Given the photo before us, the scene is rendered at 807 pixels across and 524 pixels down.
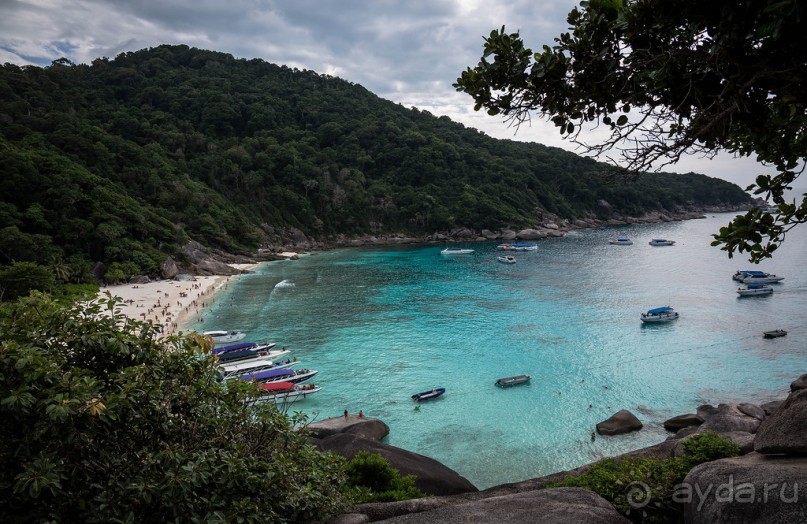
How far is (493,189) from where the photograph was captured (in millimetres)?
111938

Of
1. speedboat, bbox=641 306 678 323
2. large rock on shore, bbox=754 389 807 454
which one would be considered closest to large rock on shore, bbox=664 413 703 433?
large rock on shore, bbox=754 389 807 454

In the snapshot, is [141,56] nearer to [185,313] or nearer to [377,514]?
[185,313]

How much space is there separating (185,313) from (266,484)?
4034 centimetres

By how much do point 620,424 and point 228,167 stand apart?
300 ft

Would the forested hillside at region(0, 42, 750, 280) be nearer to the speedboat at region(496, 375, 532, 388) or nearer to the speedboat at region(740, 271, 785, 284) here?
the speedboat at region(740, 271, 785, 284)

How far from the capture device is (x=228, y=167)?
92.6 m

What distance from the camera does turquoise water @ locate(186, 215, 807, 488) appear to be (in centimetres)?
2142

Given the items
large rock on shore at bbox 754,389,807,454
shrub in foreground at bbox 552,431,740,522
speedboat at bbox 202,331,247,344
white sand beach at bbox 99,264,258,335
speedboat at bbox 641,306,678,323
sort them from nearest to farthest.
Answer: large rock on shore at bbox 754,389,807,454, shrub in foreground at bbox 552,431,740,522, speedboat at bbox 202,331,247,344, speedboat at bbox 641,306,678,323, white sand beach at bbox 99,264,258,335

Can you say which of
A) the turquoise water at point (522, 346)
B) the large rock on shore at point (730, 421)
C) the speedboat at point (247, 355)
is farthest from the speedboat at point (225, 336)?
the large rock on shore at point (730, 421)

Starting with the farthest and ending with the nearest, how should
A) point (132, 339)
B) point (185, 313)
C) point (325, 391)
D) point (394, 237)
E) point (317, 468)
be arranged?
point (394, 237)
point (185, 313)
point (325, 391)
point (317, 468)
point (132, 339)

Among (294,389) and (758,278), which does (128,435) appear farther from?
(758,278)

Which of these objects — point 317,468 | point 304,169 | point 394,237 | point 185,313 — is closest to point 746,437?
point 317,468

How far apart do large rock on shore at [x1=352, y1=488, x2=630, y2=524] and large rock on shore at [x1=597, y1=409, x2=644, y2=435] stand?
15.6 meters

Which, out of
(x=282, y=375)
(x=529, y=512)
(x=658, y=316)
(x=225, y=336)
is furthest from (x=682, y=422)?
(x=225, y=336)
